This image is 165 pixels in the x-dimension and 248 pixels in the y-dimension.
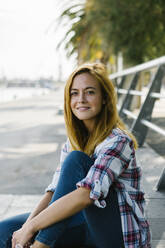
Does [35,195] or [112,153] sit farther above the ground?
[112,153]

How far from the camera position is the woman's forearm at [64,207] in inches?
71.6

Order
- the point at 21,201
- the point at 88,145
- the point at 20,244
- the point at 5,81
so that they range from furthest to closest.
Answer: the point at 5,81 < the point at 21,201 < the point at 88,145 < the point at 20,244

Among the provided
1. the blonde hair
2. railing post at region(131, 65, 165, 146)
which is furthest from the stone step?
railing post at region(131, 65, 165, 146)

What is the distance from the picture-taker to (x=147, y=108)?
18.2 feet

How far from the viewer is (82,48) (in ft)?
53.8

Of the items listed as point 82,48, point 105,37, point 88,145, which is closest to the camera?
point 88,145

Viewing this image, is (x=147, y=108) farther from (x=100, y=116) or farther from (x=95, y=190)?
(x=95, y=190)

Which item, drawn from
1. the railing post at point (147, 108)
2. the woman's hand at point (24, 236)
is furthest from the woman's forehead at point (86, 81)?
the railing post at point (147, 108)

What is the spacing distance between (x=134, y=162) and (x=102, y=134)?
25 cm

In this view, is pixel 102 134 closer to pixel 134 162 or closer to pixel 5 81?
pixel 134 162

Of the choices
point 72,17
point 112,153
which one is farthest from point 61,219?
point 72,17

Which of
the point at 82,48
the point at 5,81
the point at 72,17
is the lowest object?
the point at 5,81

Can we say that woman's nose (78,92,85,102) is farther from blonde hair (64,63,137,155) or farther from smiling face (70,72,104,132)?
blonde hair (64,63,137,155)

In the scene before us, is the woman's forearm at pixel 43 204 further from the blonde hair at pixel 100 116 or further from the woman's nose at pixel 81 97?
the woman's nose at pixel 81 97
